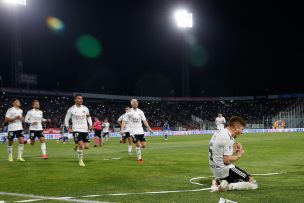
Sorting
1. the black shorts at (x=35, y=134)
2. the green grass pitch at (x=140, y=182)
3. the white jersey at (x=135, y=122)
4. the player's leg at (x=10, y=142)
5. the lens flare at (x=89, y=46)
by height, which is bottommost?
the green grass pitch at (x=140, y=182)

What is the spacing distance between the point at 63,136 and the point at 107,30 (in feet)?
131

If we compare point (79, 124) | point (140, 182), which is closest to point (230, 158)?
point (140, 182)

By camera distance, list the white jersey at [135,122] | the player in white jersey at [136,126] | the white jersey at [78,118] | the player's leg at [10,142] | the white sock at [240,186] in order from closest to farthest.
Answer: the white sock at [240,186] → the white jersey at [78,118] → the player in white jersey at [136,126] → the white jersey at [135,122] → the player's leg at [10,142]

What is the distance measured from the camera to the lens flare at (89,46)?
3007 inches

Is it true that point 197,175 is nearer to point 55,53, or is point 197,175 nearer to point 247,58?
point 55,53

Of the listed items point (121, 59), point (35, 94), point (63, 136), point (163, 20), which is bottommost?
A: point (63, 136)

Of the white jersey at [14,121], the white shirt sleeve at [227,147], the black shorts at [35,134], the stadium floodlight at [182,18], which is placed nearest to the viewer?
the white shirt sleeve at [227,147]

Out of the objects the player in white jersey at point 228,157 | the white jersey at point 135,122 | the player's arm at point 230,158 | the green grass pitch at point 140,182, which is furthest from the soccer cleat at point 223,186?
the white jersey at point 135,122

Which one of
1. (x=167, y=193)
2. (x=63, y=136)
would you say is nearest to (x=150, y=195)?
(x=167, y=193)

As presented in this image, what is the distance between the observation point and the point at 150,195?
9.30 m

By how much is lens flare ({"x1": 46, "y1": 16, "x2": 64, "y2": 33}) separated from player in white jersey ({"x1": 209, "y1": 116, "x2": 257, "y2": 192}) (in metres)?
63.3

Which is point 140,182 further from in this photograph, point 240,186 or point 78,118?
point 78,118

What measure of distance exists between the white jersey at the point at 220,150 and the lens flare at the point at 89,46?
2696 inches

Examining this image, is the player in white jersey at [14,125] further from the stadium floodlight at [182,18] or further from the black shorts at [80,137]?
the stadium floodlight at [182,18]
